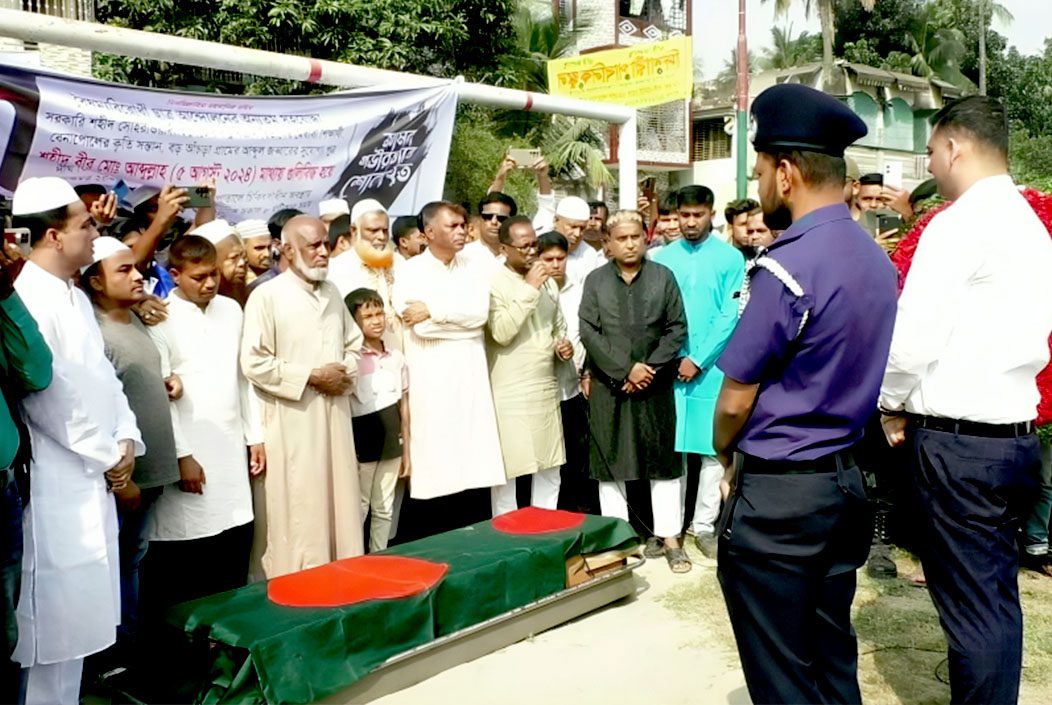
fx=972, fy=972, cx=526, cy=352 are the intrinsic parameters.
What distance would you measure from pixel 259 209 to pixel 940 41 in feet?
104

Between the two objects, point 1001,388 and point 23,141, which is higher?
point 23,141

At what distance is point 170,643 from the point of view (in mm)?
3387

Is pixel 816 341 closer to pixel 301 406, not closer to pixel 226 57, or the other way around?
pixel 301 406

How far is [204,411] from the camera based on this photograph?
13.1ft

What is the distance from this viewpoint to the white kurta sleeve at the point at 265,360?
13.5 ft

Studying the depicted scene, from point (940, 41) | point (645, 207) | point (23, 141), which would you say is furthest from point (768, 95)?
point (940, 41)

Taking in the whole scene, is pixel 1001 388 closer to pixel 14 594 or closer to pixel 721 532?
pixel 721 532

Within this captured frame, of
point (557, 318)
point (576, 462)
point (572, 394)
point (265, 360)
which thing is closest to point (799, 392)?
point (265, 360)

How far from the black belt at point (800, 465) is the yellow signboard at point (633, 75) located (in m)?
6.27

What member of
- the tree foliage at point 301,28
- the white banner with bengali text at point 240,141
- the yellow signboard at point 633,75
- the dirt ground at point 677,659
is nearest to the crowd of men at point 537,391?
the white banner with bengali text at point 240,141

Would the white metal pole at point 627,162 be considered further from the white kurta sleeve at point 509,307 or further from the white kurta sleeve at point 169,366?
the white kurta sleeve at point 169,366

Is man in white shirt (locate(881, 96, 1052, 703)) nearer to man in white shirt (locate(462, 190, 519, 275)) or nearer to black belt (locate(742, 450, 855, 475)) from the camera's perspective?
black belt (locate(742, 450, 855, 475))

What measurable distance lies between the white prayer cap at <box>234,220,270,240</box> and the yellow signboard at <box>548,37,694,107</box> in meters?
4.28

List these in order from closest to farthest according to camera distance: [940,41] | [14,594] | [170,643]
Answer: [14,594] < [170,643] < [940,41]
